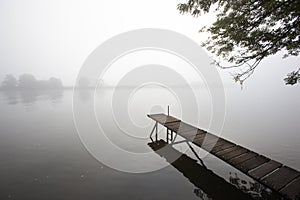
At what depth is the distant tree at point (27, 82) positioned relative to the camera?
391 ft

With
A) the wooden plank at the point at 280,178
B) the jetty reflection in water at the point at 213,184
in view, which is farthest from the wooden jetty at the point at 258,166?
the jetty reflection in water at the point at 213,184

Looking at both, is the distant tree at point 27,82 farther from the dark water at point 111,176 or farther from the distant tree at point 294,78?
the distant tree at point 294,78

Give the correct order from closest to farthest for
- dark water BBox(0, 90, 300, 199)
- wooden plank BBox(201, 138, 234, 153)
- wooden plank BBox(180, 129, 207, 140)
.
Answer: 1. dark water BBox(0, 90, 300, 199)
2. wooden plank BBox(201, 138, 234, 153)
3. wooden plank BBox(180, 129, 207, 140)

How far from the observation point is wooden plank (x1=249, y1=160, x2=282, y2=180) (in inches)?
226

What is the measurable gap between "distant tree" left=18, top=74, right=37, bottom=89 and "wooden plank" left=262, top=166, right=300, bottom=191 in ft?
500

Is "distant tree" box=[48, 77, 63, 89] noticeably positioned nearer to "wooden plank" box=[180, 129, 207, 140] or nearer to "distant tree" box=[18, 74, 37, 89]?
"distant tree" box=[18, 74, 37, 89]

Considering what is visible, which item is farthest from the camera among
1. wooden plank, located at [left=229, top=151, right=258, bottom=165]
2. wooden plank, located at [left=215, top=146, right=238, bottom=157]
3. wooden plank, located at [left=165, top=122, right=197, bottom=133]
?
wooden plank, located at [left=165, top=122, right=197, bottom=133]

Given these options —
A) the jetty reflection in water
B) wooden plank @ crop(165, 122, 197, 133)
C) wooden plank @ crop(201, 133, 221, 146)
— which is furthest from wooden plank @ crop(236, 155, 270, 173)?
wooden plank @ crop(165, 122, 197, 133)

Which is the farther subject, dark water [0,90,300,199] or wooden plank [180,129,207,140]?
wooden plank [180,129,207,140]

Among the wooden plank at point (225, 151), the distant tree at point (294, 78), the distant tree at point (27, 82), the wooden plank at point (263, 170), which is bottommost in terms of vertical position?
the wooden plank at point (263, 170)

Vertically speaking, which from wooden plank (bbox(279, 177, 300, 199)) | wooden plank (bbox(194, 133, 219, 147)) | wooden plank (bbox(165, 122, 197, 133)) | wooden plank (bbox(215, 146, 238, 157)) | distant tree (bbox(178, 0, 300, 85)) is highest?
distant tree (bbox(178, 0, 300, 85))

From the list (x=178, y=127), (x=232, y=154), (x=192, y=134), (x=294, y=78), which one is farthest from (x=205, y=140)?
(x=294, y=78)

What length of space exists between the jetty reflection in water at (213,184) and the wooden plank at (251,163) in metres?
1.80

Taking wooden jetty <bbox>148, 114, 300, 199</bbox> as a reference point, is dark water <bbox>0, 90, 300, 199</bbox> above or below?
below
